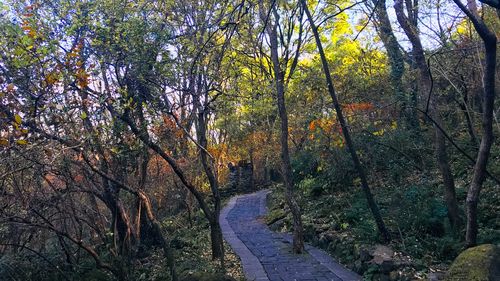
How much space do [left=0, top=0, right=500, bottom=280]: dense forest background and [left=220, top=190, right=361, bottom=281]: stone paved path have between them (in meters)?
0.32

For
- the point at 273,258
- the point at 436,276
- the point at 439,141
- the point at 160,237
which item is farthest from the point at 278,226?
→ the point at 436,276

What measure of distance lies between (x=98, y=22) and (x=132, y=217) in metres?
4.44

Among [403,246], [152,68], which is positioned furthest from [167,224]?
[403,246]

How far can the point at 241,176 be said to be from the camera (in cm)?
2558

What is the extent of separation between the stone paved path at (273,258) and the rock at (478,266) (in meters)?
2.61

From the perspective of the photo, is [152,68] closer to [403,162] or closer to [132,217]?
[132,217]

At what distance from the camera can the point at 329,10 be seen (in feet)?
43.6

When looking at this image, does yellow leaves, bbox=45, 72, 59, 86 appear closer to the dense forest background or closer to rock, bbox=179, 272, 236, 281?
the dense forest background

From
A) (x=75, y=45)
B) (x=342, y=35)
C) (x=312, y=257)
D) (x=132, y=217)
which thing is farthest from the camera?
(x=342, y=35)

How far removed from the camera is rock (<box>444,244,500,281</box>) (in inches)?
179

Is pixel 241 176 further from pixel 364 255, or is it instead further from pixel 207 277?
pixel 207 277

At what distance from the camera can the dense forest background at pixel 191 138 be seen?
6285 millimetres


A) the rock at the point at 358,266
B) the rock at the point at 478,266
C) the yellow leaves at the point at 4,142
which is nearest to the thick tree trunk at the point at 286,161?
the rock at the point at 358,266

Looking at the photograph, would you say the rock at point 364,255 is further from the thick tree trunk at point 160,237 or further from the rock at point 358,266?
the thick tree trunk at point 160,237
